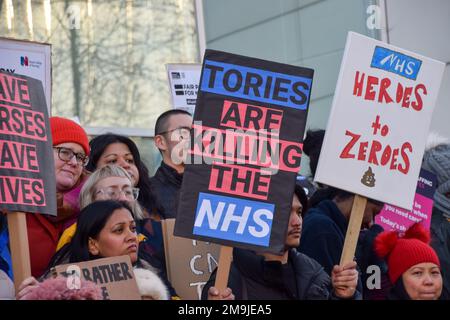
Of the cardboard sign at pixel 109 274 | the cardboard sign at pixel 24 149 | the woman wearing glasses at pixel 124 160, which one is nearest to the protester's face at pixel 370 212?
the woman wearing glasses at pixel 124 160

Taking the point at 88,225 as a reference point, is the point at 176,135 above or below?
above

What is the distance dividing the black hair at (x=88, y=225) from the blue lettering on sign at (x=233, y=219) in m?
0.45

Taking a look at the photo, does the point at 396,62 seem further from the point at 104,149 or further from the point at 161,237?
the point at 104,149

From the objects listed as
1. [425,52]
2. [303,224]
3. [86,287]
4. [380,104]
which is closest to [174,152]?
[303,224]

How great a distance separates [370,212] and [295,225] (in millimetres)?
995

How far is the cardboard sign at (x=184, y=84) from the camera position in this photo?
Answer: 7.61 metres

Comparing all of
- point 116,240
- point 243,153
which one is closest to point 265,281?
point 243,153

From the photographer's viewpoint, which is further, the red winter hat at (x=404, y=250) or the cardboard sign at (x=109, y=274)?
the red winter hat at (x=404, y=250)

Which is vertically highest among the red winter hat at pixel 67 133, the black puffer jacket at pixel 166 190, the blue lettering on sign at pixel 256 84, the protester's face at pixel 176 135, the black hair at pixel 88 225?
the blue lettering on sign at pixel 256 84

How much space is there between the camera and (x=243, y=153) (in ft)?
18.1

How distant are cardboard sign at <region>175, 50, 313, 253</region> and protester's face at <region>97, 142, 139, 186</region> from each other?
1083 millimetres

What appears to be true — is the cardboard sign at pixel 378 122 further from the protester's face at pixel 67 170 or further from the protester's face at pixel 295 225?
the protester's face at pixel 67 170
